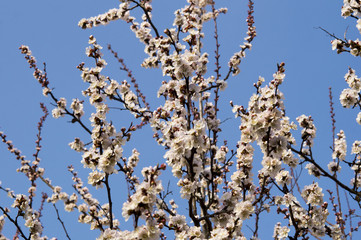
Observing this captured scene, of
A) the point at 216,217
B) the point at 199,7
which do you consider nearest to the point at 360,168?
the point at 216,217

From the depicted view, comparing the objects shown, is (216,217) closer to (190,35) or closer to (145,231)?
(145,231)

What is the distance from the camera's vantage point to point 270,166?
379 centimetres

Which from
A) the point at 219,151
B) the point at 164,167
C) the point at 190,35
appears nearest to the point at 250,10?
the point at 190,35

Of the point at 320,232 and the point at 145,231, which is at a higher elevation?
the point at 320,232

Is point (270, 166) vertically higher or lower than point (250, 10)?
lower

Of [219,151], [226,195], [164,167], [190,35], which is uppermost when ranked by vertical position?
[190,35]

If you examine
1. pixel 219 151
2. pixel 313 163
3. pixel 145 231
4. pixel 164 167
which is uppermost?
pixel 219 151

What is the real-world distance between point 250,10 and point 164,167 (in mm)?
4693

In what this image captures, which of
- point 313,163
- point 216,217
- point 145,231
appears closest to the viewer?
point 145,231

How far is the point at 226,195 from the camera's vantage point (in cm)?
414

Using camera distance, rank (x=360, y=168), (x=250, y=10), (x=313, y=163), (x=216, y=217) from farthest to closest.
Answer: (x=250, y=10), (x=360, y=168), (x=313, y=163), (x=216, y=217)

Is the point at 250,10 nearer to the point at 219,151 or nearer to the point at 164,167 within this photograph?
the point at 219,151

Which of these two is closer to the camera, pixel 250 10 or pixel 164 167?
pixel 164 167

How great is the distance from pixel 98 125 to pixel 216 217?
162 cm
